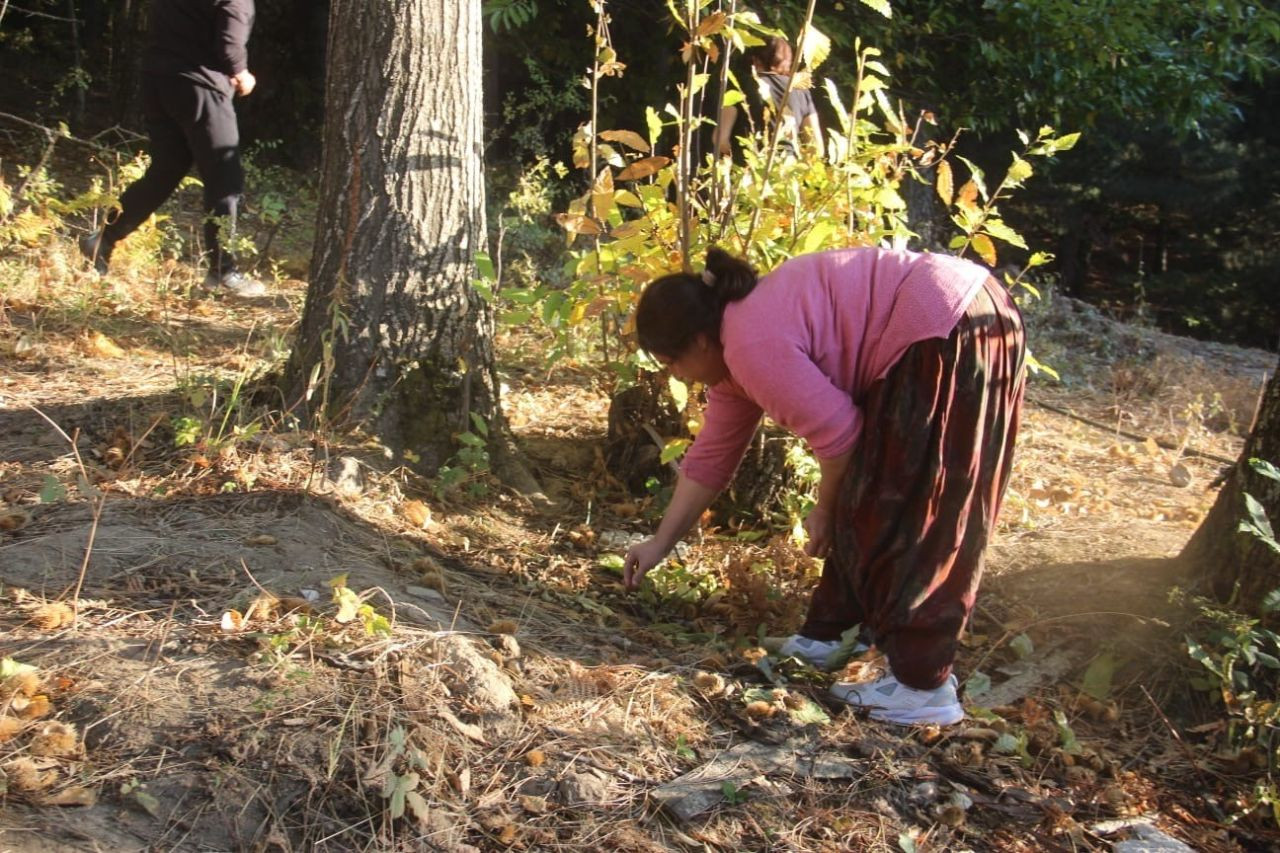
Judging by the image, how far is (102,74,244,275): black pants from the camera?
5422 mm

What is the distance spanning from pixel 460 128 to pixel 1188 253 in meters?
14.6

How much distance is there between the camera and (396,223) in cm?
371

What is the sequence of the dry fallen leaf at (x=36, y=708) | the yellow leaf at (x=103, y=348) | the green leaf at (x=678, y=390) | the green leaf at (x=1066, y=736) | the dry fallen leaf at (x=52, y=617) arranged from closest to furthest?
the dry fallen leaf at (x=36, y=708), the dry fallen leaf at (x=52, y=617), the green leaf at (x=1066, y=736), the green leaf at (x=678, y=390), the yellow leaf at (x=103, y=348)

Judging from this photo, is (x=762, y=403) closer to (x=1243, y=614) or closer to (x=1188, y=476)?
(x=1243, y=614)

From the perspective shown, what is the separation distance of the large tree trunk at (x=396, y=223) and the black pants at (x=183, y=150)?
1952 mm

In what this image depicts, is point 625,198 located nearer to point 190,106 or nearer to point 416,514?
point 416,514

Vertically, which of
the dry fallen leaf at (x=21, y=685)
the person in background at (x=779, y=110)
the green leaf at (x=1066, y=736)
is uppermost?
the person in background at (x=779, y=110)

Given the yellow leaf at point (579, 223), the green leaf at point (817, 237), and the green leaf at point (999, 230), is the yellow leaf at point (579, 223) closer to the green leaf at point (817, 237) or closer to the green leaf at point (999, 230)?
the green leaf at point (817, 237)

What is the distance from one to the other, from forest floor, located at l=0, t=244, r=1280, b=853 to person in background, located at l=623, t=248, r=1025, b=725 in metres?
0.28

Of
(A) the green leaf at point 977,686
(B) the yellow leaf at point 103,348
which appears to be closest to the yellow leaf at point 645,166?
(A) the green leaf at point 977,686

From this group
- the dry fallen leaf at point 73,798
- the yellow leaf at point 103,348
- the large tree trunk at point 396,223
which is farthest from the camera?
the yellow leaf at point 103,348

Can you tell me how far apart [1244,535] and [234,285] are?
15.7 ft

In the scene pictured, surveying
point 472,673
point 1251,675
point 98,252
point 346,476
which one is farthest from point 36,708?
point 98,252

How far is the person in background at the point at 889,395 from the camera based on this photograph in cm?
260
